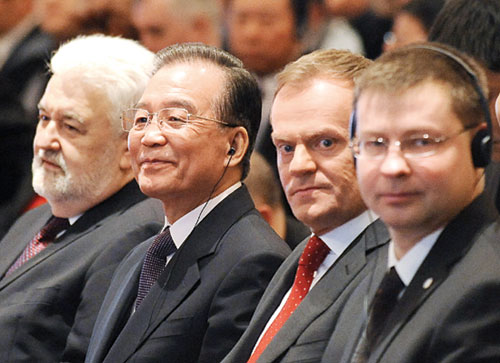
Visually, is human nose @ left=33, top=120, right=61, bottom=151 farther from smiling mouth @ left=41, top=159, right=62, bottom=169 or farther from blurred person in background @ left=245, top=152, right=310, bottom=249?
blurred person in background @ left=245, top=152, right=310, bottom=249

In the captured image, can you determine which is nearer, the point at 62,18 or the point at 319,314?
the point at 319,314

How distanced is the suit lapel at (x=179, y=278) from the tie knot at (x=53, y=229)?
0.85 meters

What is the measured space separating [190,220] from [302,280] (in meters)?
0.55

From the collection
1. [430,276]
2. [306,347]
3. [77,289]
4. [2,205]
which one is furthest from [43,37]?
[430,276]

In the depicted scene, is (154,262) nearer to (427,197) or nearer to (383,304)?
(383,304)

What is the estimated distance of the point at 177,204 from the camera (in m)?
3.04

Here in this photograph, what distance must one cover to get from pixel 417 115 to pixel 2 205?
3152 millimetres

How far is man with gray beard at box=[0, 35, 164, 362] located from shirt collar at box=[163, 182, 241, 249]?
41 cm

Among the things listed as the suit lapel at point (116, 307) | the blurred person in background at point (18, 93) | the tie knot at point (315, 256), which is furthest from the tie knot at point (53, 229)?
the tie knot at point (315, 256)

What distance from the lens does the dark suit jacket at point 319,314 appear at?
2.37 m

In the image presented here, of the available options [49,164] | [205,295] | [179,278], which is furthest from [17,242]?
[205,295]

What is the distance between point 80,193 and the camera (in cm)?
358

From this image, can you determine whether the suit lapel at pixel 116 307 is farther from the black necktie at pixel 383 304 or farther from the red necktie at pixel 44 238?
the black necktie at pixel 383 304

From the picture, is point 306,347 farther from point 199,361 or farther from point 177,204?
point 177,204
